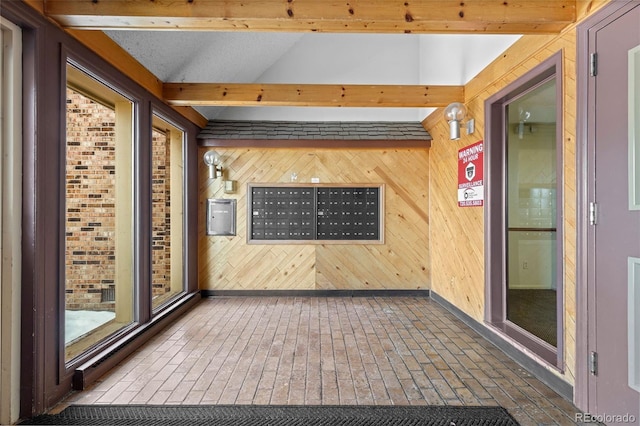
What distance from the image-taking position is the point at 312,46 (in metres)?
5.34

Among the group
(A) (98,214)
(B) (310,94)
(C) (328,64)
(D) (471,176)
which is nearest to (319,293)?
(D) (471,176)

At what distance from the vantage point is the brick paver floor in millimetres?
2342

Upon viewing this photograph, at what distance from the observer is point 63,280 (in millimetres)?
2361

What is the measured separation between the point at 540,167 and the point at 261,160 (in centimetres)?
372

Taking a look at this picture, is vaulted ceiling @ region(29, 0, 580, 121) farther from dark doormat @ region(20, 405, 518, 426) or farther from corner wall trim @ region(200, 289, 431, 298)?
corner wall trim @ region(200, 289, 431, 298)

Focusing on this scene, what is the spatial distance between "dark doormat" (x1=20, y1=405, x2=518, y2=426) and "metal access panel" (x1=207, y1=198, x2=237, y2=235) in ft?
10.2

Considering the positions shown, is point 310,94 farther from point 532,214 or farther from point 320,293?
point 532,214

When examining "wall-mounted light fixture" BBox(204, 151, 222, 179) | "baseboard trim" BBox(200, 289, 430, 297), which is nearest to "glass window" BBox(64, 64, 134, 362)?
"wall-mounted light fixture" BBox(204, 151, 222, 179)

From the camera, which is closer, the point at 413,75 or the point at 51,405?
the point at 51,405

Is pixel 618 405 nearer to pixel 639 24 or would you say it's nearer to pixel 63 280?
pixel 639 24

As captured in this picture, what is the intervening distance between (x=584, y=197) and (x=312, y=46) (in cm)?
429

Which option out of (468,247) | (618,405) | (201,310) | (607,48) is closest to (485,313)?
(468,247)

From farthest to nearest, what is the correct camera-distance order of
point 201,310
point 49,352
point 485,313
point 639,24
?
point 201,310, point 485,313, point 49,352, point 639,24

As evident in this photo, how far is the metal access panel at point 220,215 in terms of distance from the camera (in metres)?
5.22
